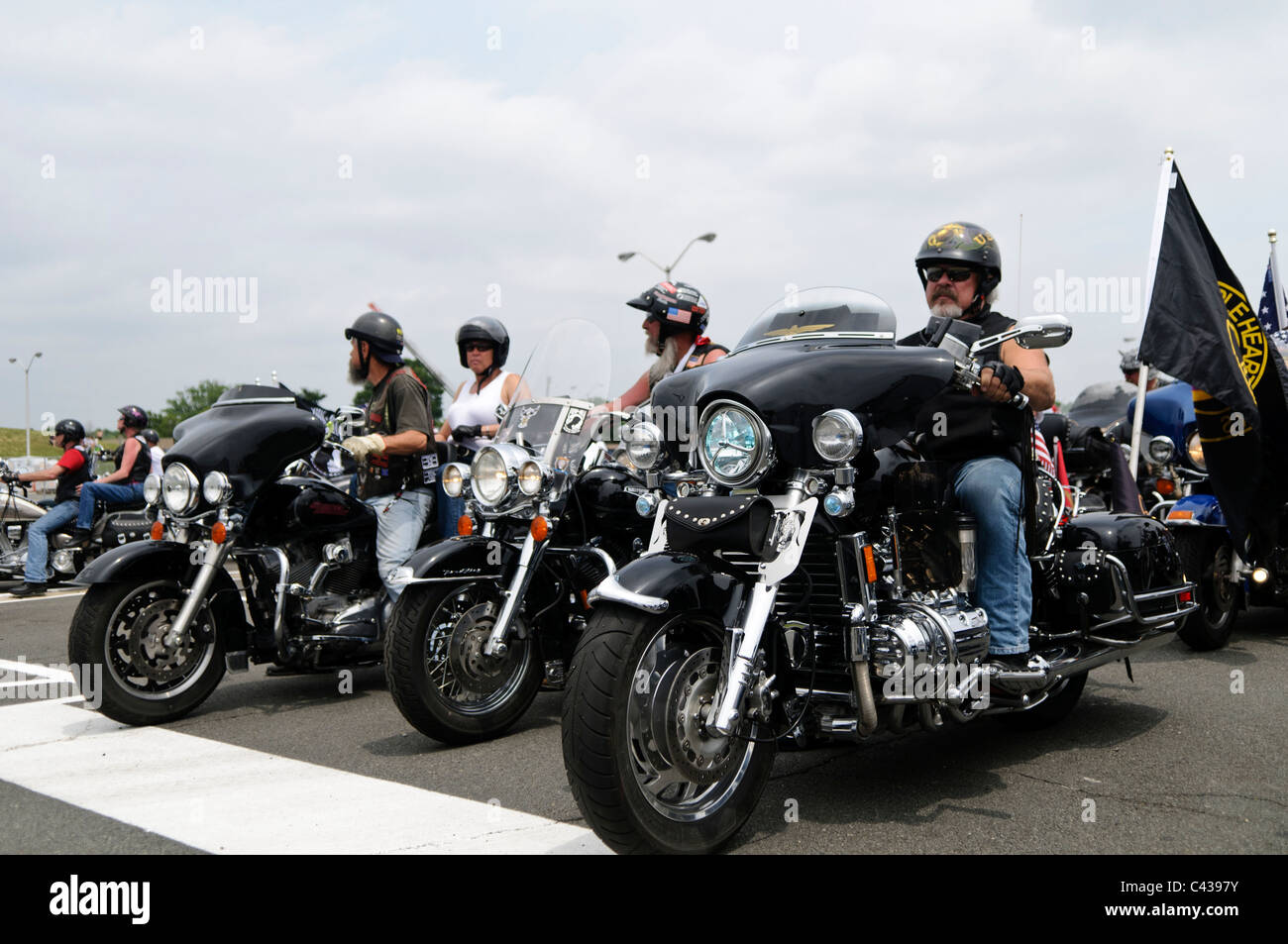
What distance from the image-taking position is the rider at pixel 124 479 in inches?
500

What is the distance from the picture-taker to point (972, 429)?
403cm

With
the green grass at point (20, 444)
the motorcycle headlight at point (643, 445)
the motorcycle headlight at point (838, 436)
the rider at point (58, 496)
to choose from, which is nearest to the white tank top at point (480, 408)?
the motorcycle headlight at point (643, 445)

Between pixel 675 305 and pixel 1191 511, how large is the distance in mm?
3872

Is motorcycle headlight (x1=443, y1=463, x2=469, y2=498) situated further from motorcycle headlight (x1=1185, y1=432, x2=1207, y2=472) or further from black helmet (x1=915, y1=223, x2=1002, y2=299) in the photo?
motorcycle headlight (x1=1185, y1=432, x2=1207, y2=472)

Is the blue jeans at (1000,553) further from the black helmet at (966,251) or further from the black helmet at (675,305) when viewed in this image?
the black helmet at (675,305)

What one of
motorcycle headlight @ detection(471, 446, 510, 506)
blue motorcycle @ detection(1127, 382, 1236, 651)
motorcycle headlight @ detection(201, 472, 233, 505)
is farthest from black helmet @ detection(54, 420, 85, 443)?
blue motorcycle @ detection(1127, 382, 1236, 651)

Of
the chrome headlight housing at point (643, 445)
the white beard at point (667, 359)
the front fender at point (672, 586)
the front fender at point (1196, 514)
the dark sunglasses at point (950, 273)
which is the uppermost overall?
the dark sunglasses at point (950, 273)

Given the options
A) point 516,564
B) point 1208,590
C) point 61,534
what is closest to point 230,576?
point 516,564

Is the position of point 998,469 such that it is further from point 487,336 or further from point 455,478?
point 487,336

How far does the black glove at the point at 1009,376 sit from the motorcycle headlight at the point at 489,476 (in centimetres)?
226

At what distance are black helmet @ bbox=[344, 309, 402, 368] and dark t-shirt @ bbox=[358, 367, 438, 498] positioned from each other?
0.44ft

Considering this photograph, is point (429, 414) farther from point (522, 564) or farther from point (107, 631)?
point (107, 631)
